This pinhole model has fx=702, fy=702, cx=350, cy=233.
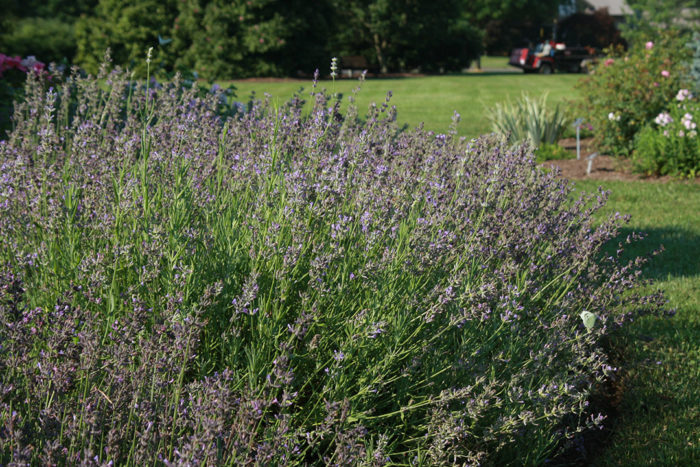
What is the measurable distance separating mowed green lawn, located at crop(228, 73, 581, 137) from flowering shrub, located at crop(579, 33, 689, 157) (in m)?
2.57

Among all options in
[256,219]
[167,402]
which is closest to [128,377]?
[167,402]

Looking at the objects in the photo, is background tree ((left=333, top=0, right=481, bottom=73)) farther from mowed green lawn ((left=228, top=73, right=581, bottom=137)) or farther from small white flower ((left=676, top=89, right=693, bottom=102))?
small white flower ((left=676, top=89, right=693, bottom=102))

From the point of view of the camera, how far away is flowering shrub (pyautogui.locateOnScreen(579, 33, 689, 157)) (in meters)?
10.6

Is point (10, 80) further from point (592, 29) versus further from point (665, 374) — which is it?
point (592, 29)

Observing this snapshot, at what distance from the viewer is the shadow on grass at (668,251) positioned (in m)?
5.71

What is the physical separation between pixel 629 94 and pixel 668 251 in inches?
204

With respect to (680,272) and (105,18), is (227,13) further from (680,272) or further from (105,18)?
(680,272)

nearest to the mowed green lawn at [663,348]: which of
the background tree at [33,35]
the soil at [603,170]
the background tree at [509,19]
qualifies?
the soil at [603,170]

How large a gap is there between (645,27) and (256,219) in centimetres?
3411

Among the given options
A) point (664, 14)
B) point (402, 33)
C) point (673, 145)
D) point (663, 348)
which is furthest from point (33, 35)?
point (664, 14)

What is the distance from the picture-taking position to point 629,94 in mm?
10711

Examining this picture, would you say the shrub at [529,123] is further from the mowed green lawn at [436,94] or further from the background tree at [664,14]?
the background tree at [664,14]

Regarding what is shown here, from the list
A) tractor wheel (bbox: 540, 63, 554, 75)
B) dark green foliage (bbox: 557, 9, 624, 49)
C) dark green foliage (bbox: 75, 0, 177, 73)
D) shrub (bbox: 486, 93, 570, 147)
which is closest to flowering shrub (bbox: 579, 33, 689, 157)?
shrub (bbox: 486, 93, 570, 147)

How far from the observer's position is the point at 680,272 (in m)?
5.70
